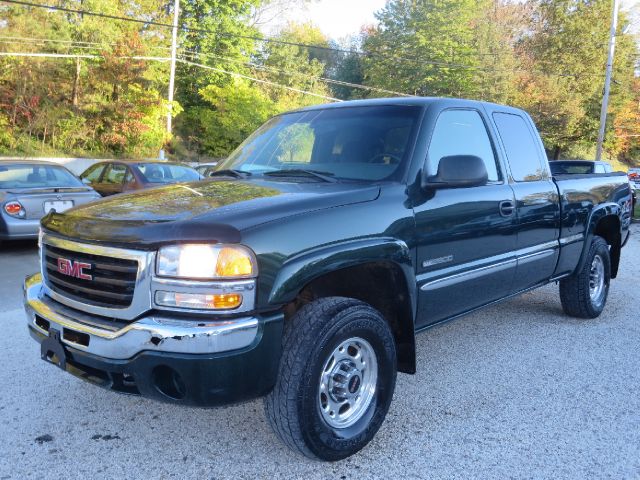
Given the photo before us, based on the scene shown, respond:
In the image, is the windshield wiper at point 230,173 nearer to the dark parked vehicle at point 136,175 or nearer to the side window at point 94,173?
the dark parked vehicle at point 136,175

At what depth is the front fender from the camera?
254 centimetres

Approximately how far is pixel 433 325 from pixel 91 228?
2144mm

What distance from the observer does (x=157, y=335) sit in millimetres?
2373

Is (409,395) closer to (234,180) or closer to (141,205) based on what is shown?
(234,180)

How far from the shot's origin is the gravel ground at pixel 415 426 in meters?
2.83

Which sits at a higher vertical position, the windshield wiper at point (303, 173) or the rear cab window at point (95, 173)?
the windshield wiper at point (303, 173)

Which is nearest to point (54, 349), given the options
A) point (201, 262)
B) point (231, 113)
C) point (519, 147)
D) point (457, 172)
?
point (201, 262)

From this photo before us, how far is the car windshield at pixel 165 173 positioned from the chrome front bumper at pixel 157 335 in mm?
A: 8825

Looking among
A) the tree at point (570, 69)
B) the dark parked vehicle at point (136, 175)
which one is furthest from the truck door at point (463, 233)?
the tree at point (570, 69)

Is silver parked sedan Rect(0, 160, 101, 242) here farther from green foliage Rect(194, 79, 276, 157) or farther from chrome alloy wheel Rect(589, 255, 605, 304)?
green foliage Rect(194, 79, 276, 157)

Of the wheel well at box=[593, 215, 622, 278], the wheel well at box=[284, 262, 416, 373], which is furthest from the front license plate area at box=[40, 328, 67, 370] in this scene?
the wheel well at box=[593, 215, 622, 278]

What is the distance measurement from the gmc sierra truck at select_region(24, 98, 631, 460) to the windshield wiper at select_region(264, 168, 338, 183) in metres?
0.02

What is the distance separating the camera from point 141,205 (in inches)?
116

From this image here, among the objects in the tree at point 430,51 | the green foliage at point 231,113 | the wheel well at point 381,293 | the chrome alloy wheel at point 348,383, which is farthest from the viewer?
the tree at point 430,51
